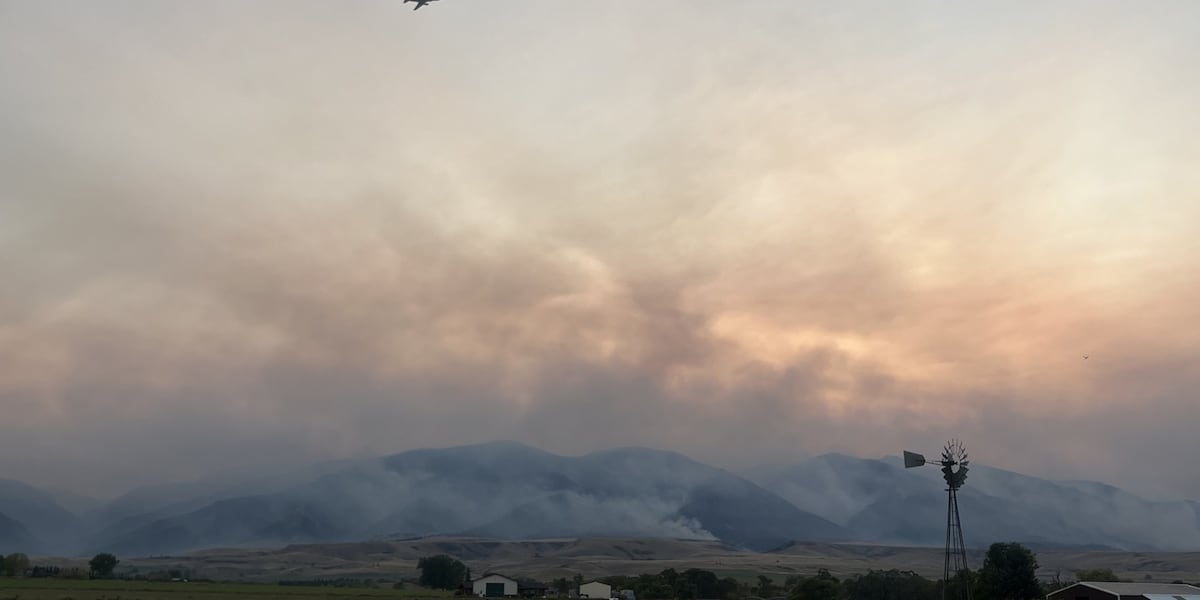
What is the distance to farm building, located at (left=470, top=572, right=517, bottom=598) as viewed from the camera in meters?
180

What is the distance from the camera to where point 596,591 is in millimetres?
174000

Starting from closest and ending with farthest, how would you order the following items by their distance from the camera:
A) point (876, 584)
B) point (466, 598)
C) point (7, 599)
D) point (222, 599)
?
point (7, 599), point (222, 599), point (876, 584), point (466, 598)

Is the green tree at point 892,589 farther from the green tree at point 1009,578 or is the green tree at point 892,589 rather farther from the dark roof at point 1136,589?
the dark roof at point 1136,589

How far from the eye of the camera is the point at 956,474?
89562 mm

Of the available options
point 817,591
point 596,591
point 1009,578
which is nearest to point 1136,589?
point 1009,578

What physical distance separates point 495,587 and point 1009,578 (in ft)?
310

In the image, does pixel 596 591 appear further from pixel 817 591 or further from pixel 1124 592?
pixel 1124 592

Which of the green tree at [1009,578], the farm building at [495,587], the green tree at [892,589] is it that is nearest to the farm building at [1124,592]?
the green tree at [1009,578]

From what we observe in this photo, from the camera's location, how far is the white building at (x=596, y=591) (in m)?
171

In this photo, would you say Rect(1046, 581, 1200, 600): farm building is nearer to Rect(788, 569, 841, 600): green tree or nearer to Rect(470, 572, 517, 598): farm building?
Rect(788, 569, 841, 600): green tree

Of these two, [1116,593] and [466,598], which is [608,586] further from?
[1116,593]

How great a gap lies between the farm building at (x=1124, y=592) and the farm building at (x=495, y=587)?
349ft

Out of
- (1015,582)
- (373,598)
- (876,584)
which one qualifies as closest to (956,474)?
(1015,582)

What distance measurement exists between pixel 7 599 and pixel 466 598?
7431 cm
